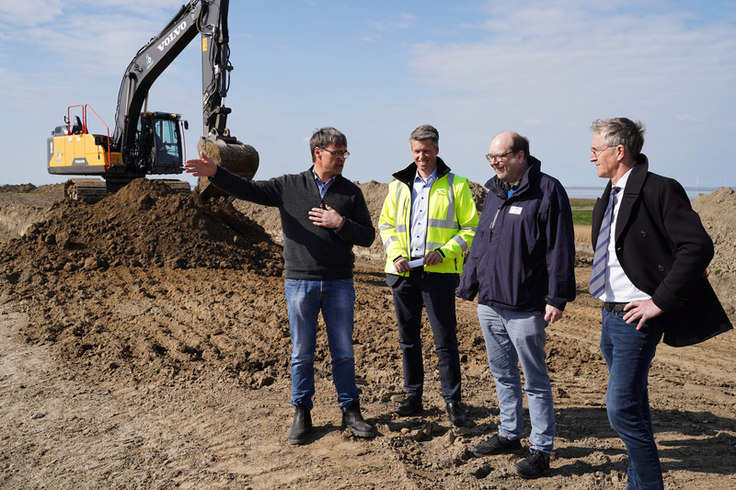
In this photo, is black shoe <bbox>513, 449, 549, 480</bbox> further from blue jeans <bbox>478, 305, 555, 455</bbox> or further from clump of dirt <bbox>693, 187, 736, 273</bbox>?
clump of dirt <bbox>693, 187, 736, 273</bbox>

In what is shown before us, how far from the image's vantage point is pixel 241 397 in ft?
16.4

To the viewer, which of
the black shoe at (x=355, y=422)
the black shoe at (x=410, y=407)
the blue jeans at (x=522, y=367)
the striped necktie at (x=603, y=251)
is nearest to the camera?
the striped necktie at (x=603, y=251)

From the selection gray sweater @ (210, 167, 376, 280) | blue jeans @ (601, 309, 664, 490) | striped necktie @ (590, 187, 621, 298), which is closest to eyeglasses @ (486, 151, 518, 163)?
striped necktie @ (590, 187, 621, 298)

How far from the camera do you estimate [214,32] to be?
40.5 feet

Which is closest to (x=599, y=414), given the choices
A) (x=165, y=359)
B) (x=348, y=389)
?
(x=348, y=389)

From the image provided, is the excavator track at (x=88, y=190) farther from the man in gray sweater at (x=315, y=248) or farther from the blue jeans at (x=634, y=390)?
the blue jeans at (x=634, y=390)

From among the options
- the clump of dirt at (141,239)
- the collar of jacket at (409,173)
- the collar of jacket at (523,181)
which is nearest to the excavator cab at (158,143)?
the clump of dirt at (141,239)

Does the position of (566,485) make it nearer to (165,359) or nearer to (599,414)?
(599,414)

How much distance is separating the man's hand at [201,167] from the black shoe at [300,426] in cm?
188

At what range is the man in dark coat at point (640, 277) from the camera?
2.59m

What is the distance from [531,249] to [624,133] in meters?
0.90

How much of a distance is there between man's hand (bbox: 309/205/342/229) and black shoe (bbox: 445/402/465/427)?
69.6 inches

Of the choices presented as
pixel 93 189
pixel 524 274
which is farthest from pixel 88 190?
pixel 524 274

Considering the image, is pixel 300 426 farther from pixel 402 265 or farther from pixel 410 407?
pixel 402 265
